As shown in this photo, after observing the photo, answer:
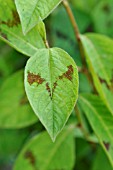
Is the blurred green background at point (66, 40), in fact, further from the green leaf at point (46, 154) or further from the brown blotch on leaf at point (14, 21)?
the brown blotch on leaf at point (14, 21)

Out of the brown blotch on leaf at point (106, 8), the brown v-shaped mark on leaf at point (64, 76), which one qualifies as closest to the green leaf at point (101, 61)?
the brown v-shaped mark on leaf at point (64, 76)

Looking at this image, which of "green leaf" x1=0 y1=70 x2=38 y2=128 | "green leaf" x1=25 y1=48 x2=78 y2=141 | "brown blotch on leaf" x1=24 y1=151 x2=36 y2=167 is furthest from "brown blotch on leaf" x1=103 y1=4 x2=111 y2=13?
"green leaf" x1=25 y1=48 x2=78 y2=141

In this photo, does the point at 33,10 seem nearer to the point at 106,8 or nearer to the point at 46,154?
the point at 46,154

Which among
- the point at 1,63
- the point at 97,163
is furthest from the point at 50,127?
the point at 1,63

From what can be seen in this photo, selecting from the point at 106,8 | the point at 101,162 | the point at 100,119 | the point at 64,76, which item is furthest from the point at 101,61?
the point at 106,8

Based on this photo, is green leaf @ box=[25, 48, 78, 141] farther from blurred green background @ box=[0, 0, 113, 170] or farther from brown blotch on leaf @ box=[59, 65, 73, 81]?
blurred green background @ box=[0, 0, 113, 170]

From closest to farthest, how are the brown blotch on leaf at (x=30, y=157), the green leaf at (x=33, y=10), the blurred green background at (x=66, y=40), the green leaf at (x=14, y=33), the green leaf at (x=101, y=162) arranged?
the green leaf at (x=33, y=10), the green leaf at (x=14, y=33), the brown blotch on leaf at (x=30, y=157), the green leaf at (x=101, y=162), the blurred green background at (x=66, y=40)

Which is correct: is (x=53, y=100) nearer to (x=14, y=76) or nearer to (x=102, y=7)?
(x=14, y=76)
